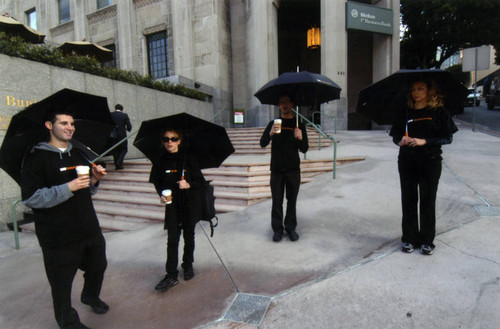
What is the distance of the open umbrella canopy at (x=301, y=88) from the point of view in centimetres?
380

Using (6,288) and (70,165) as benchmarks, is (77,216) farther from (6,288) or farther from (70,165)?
(6,288)

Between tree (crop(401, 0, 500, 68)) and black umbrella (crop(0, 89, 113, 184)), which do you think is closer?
black umbrella (crop(0, 89, 113, 184))

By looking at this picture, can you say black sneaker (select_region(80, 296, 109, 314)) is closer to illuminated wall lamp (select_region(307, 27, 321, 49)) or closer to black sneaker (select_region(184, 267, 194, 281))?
black sneaker (select_region(184, 267, 194, 281))

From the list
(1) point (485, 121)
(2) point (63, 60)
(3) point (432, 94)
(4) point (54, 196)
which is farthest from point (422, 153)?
(1) point (485, 121)

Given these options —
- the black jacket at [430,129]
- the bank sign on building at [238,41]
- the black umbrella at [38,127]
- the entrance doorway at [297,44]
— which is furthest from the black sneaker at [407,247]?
the entrance doorway at [297,44]

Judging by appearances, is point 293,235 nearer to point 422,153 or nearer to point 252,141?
point 422,153

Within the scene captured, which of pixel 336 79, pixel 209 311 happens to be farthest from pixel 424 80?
pixel 336 79

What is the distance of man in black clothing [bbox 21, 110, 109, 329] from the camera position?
2.19 meters

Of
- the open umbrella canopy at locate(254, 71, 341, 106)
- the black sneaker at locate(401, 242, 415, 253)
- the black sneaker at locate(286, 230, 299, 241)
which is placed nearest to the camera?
the black sneaker at locate(401, 242, 415, 253)

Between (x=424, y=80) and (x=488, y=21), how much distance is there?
2448cm

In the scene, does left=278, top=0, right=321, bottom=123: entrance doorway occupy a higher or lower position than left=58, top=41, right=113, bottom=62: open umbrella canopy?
higher

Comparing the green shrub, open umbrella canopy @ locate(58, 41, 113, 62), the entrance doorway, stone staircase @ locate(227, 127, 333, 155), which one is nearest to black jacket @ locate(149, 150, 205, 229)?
the green shrub

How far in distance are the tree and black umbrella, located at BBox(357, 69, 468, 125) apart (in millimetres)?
20951

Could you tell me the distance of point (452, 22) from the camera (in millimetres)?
21016
